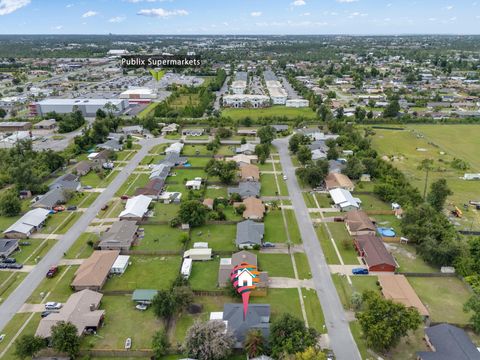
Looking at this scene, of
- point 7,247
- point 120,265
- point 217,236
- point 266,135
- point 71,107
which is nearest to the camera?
point 120,265

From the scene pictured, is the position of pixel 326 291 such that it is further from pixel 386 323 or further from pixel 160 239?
pixel 160 239

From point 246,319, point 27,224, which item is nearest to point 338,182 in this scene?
point 246,319

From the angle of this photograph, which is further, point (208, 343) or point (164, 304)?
point (164, 304)

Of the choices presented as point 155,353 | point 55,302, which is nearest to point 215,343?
point 155,353

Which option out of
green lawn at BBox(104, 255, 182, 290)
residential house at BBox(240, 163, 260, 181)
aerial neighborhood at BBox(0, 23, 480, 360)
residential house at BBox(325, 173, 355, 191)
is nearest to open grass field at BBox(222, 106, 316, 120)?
aerial neighborhood at BBox(0, 23, 480, 360)

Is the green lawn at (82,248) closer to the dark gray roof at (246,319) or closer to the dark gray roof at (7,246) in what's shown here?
the dark gray roof at (7,246)

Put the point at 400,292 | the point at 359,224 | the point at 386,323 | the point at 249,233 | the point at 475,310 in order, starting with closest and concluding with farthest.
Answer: the point at 386,323, the point at 475,310, the point at 400,292, the point at 249,233, the point at 359,224

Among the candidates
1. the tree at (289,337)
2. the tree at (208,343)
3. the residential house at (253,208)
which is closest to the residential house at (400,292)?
the tree at (289,337)
